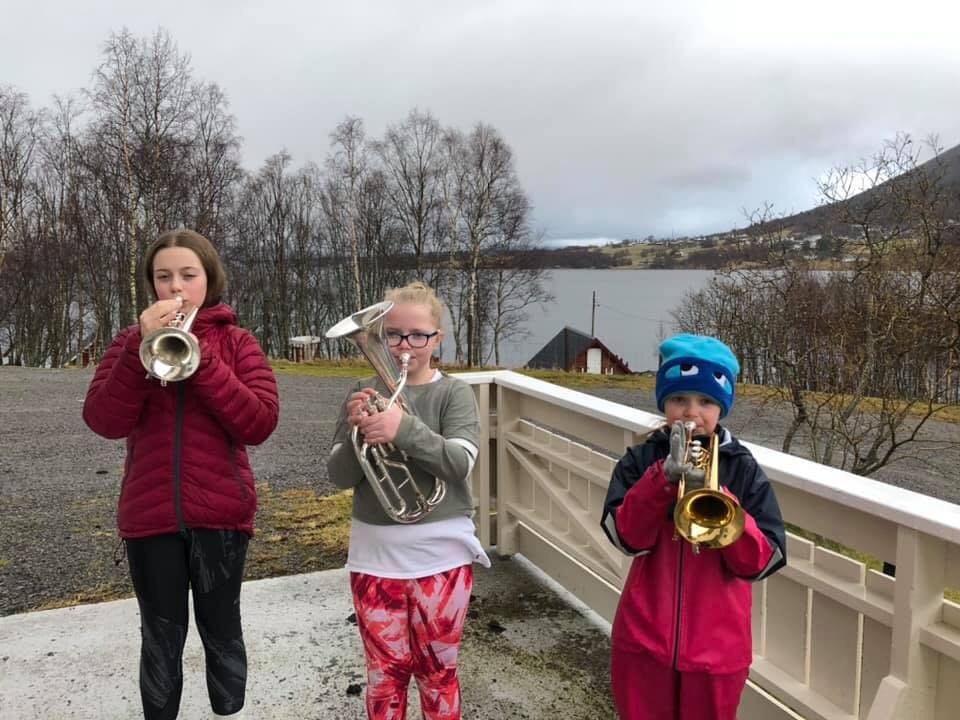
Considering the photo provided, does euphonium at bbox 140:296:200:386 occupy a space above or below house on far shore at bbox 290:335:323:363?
above

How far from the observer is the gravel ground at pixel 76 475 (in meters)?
4.23

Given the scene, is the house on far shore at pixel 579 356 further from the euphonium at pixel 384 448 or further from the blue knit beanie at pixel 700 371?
the blue knit beanie at pixel 700 371

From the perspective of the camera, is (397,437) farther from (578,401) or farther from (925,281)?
(925,281)

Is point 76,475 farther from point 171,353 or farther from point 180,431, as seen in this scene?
point 171,353

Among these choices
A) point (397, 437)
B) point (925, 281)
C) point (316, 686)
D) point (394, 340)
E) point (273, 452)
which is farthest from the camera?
point (273, 452)

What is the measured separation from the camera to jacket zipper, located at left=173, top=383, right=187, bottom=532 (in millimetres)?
2088

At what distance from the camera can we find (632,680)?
5.86 feet

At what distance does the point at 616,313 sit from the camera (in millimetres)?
81188

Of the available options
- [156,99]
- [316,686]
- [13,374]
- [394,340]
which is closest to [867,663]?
[394,340]

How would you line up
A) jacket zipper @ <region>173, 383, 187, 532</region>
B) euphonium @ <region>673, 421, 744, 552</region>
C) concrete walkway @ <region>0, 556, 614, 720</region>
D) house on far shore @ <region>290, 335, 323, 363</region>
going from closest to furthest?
euphonium @ <region>673, 421, 744, 552</region>, jacket zipper @ <region>173, 383, 187, 532</region>, concrete walkway @ <region>0, 556, 614, 720</region>, house on far shore @ <region>290, 335, 323, 363</region>

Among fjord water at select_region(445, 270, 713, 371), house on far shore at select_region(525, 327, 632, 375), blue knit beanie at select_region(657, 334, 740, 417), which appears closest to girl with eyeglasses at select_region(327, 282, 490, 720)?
blue knit beanie at select_region(657, 334, 740, 417)

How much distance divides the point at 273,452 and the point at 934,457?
11.1 meters

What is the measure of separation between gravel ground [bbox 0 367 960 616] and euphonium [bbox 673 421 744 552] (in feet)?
10.9

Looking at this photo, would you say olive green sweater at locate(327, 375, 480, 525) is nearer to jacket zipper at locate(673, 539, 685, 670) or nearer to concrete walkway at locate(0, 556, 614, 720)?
jacket zipper at locate(673, 539, 685, 670)
